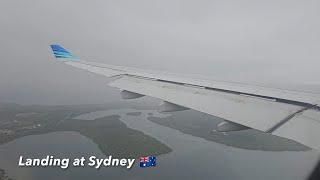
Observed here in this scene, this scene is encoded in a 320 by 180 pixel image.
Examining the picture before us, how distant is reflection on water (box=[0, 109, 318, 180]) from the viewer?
70.8 metres

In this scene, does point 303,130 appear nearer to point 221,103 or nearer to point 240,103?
point 240,103

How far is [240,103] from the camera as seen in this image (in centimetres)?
780

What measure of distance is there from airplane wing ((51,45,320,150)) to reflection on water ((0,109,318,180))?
2542 inches

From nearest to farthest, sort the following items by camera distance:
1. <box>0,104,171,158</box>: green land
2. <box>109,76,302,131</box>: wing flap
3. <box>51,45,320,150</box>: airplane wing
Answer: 1. <box>51,45,320,150</box>: airplane wing
2. <box>109,76,302,131</box>: wing flap
3. <box>0,104,171,158</box>: green land

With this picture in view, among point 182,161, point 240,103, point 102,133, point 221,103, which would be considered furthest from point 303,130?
point 102,133

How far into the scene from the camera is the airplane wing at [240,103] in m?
5.21

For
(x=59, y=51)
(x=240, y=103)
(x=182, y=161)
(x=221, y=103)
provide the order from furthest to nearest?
(x=182, y=161), (x=59, y=51), (x=221, y=103), (x=240, y=103)

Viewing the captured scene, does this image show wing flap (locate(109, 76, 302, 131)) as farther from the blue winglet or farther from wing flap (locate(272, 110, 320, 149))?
the blue winglet

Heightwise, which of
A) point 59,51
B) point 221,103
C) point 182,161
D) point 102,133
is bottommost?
point 102,133

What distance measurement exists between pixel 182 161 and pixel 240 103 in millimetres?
80457

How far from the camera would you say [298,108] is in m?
6.87

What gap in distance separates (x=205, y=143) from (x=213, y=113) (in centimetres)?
9440

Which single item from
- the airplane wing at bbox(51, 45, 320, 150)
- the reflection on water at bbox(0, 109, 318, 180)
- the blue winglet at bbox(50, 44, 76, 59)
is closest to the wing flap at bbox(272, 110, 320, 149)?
the airplane wing at bbox(51, 45, 320, 150)

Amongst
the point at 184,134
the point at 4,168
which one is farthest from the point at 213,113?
the point at 184,134
